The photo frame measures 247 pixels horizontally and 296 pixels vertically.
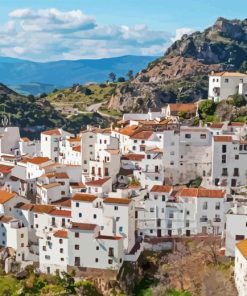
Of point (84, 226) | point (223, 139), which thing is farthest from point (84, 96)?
point (84, 226)

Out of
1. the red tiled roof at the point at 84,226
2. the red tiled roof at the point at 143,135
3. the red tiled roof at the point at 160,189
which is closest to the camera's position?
the red tiled roof at the point at 84,226

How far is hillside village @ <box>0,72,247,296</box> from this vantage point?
→ 4441 centimetres

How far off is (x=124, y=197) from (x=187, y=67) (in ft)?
247

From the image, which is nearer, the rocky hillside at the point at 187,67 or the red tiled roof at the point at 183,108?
the red tiled roof at the point at 183,108

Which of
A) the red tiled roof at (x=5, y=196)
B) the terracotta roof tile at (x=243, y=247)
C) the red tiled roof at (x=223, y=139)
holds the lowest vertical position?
the terracotta roof tile at (x=243, y=247)

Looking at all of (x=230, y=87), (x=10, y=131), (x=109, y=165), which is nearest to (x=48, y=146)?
(x=10, y=131)

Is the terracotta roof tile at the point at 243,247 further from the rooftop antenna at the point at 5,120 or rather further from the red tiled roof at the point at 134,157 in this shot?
the rooftop antenna at the point at 5,120

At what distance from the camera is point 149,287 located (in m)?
43.6

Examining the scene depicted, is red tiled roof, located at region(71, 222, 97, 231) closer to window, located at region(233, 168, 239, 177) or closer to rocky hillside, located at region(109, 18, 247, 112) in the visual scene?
window, located at region(233, 168, 239, 177)

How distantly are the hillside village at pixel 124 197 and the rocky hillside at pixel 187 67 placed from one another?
137 feet

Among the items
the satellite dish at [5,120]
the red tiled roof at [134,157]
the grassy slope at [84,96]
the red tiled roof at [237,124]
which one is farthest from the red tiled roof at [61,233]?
the grassy slope at [84,96]

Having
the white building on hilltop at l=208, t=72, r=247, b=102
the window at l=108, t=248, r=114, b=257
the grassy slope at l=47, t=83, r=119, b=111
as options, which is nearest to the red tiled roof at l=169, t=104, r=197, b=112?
the white building on hilltop at l=208, t=72, r=247, b=102

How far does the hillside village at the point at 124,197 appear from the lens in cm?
4441

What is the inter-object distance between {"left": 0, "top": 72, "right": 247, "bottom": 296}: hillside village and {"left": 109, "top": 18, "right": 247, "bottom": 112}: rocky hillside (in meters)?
41.6
